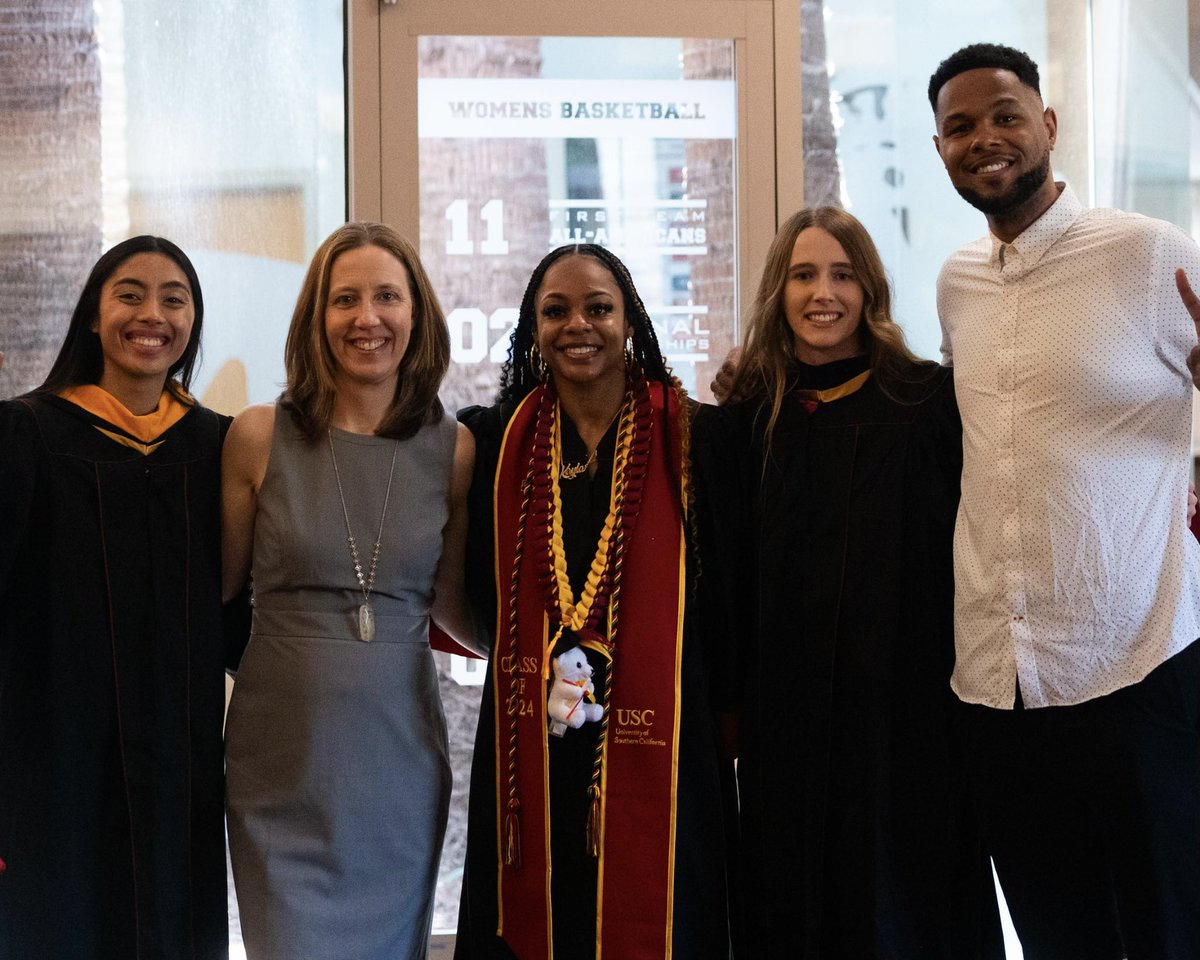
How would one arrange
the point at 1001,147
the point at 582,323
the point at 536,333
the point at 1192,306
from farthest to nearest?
the point at 536,333
the point at 582,323
the point at 1001,147
the point at 1192,306

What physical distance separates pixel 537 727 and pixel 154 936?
812 millimetres

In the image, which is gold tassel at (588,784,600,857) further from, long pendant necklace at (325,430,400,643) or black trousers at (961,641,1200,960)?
black trousers at (961,641,1200,960)

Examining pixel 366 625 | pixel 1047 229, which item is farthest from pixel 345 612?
pixel 1047 229

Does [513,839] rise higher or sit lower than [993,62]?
lower

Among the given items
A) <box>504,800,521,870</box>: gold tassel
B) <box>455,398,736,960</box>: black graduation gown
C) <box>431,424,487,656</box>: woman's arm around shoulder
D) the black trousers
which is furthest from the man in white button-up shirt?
<box>431,424,487,656</box>: woman's arm around shoulder

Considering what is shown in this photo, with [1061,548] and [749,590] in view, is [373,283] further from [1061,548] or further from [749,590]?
[1061,548]

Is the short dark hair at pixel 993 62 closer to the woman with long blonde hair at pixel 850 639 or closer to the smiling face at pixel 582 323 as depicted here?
the woman with long blonde hair at pixel 850 639

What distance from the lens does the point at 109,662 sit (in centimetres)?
245

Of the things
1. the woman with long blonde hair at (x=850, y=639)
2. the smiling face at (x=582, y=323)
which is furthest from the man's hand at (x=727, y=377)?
the smiling face at (x=582, y=323)

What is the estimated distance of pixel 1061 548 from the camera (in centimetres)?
230

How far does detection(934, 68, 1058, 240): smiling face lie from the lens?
240 cm

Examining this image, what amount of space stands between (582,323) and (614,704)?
0.77m

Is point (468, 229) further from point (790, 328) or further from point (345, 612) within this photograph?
point (345, 612)

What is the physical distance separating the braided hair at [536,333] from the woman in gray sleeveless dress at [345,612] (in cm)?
20
